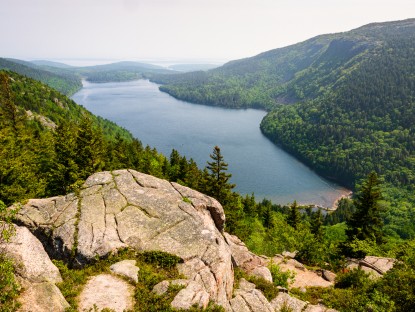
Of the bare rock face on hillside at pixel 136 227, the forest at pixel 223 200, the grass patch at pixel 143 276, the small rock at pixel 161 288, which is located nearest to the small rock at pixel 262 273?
the forest at pixel 223 200

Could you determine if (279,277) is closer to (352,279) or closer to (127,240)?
(352,279)

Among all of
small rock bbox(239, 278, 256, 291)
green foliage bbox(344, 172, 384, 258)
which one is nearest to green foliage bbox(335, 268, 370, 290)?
small rock bbox(239, 278, 256, 291)

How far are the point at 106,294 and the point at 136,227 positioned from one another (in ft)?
17.7

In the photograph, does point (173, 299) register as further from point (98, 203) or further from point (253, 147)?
point (253, 147)

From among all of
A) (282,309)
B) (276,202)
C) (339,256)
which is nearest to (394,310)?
(282,309)

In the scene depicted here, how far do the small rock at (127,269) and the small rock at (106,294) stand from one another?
0.37 m

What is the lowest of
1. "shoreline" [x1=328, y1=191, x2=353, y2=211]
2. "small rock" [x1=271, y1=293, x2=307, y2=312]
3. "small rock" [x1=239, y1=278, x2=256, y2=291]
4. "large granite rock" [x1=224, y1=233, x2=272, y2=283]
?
A: "shoreline" [x1=328, y1=191, x2=353, y2=211]

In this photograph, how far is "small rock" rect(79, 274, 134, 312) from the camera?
547 inches

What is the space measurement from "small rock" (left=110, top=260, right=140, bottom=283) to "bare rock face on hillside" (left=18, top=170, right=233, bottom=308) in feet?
3.84

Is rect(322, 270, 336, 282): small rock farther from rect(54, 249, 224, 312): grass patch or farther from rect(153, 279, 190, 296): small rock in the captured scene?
rect(153, 279, 190, 296): small rock

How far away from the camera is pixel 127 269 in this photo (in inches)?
641

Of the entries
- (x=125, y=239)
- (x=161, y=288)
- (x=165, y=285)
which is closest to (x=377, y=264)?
(x=165, y=285)

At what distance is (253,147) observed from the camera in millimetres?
192000

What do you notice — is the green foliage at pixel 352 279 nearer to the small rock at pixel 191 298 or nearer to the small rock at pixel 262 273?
the small rock at pixel 262 273
